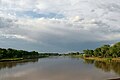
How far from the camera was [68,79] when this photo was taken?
38312mm

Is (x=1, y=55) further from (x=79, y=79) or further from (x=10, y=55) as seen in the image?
(x=79, y=79)

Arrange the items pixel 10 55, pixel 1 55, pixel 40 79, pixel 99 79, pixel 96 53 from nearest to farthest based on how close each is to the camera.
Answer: pixel 99 79 → pixel 40 79 → pixel 1 55 → pixel 10 55 → pixel 96 53

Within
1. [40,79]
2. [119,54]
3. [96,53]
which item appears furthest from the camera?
[96,53]

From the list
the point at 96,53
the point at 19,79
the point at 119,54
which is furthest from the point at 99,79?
the point at 96,53

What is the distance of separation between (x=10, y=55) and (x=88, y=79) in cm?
10293

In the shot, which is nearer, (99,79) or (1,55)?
(99,79)

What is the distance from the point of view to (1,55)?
118 m

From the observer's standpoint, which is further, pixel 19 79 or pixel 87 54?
pixel 87 54

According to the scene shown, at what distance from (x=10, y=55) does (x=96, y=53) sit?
56345 mm

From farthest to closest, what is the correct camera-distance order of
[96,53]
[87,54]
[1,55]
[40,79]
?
1. [87,54]
2. [96,53]
3. [1,55]
4. [40,79]

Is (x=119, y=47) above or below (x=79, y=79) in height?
above

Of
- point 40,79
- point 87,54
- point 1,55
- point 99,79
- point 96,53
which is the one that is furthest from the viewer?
point 87,54

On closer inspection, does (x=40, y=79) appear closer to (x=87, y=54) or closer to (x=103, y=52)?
(x=103, y=52)

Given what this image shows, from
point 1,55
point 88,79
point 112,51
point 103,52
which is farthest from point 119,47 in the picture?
point 88,79
